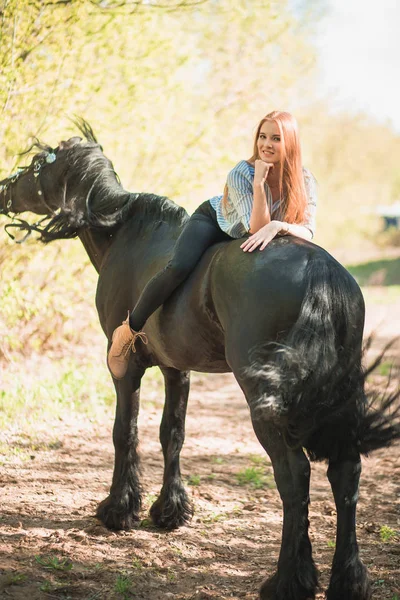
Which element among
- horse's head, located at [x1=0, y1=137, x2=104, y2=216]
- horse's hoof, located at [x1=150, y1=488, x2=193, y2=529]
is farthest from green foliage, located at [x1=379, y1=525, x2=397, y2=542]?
horse's head, located at [x1=0, y1=137, x2=104, y2=216]

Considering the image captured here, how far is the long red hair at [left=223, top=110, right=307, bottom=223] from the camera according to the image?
3.01m

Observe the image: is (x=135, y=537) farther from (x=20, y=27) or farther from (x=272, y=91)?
(x=272, y=91)

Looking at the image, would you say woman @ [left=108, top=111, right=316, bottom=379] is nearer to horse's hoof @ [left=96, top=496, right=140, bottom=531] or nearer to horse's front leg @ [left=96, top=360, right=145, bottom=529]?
horse's front leg @ [left=96, top=360, right=145, bottom=529]

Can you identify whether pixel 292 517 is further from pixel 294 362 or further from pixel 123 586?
pixel 123 586

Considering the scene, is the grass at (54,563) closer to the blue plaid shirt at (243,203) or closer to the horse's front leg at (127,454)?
the horse's front leg at (127,454)

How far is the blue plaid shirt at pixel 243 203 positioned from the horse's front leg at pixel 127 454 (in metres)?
1.22

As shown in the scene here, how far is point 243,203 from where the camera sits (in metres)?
3.11

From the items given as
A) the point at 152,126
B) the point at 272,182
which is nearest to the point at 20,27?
the point at 152,126

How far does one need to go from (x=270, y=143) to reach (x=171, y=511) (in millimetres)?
2333

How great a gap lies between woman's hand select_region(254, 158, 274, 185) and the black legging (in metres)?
0.44

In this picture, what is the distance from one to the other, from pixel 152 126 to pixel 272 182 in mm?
5265

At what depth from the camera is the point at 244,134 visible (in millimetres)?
11062

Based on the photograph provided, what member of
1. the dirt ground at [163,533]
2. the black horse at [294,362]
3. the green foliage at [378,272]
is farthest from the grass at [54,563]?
the green foliage at [378,272]

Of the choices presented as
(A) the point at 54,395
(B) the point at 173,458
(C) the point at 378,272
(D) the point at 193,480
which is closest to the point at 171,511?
(B) the point at 173,458
